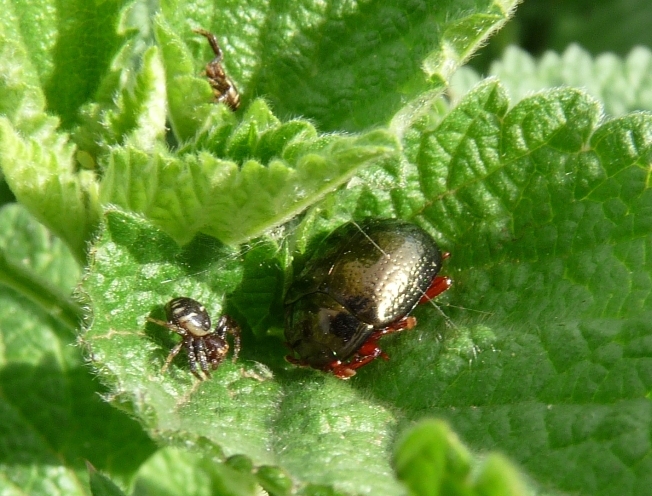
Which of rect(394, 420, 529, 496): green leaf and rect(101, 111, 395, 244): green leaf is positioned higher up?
rect(101, 111, 395, 244): green leaf

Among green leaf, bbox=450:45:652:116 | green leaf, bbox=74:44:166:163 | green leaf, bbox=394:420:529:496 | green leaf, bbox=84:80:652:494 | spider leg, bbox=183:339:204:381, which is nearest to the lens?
green leaf, bbox=394:420:529:496

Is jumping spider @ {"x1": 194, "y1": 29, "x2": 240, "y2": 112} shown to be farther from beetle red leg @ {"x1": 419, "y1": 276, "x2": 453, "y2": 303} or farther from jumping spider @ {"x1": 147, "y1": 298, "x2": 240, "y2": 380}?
beetle red leg @ {"x1": 419, "y1": 276, "x2": 453, "y2": 303}

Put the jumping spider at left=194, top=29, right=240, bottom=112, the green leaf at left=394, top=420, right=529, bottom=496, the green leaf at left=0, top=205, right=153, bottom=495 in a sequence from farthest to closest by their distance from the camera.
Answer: the green leaf at left=0, top=205, right=153, bottom=495, the jumping spider at left=194, top=29, right=240, bottom=112, the green leaf at left=394, top=420, right=529, bottom=496

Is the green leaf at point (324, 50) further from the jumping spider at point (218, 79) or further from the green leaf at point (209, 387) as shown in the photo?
the green leaf at point (209, 387)

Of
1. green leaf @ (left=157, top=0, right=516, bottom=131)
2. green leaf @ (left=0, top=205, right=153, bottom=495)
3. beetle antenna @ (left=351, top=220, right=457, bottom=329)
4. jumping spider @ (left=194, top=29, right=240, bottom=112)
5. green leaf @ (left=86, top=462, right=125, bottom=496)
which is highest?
green leaf @ (left=157, top=0, right=516, bottom=131)

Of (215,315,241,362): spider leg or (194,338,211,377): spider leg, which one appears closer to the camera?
(194,338,211,377): spider leg

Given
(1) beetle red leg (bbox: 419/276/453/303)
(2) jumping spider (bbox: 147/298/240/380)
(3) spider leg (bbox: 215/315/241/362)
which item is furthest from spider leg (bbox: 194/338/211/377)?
(1) beetle red leg (bbox: 419/276/453/303)
